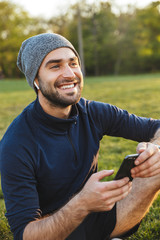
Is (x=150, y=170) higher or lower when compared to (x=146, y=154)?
lower

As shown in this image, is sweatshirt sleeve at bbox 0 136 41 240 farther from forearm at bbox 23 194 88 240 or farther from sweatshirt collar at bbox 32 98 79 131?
sweatshirt collar at bbox 32 98 79 131

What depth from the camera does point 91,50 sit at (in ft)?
155

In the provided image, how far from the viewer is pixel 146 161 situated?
1.91 meters

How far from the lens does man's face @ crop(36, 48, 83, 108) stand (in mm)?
2203

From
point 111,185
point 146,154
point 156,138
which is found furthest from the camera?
point 156,138

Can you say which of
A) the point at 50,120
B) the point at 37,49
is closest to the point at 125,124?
the point at 50,120

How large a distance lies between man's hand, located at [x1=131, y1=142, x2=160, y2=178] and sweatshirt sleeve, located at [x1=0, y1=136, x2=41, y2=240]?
68cm

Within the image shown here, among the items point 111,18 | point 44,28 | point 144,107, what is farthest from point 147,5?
point 144,107

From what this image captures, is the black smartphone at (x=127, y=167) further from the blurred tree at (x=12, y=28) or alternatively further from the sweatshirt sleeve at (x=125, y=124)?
the blurred tree at (x=12, y=28)

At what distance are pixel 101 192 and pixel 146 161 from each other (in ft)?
1.55

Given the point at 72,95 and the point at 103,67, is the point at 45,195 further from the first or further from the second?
the point at 103,67

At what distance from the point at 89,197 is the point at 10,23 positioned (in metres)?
44.7

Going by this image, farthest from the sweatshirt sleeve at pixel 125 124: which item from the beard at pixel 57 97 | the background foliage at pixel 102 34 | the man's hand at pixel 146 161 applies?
the background foliage at pixel 102 34

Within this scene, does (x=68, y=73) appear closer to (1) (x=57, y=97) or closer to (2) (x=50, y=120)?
(1) (x=57, y=97)
